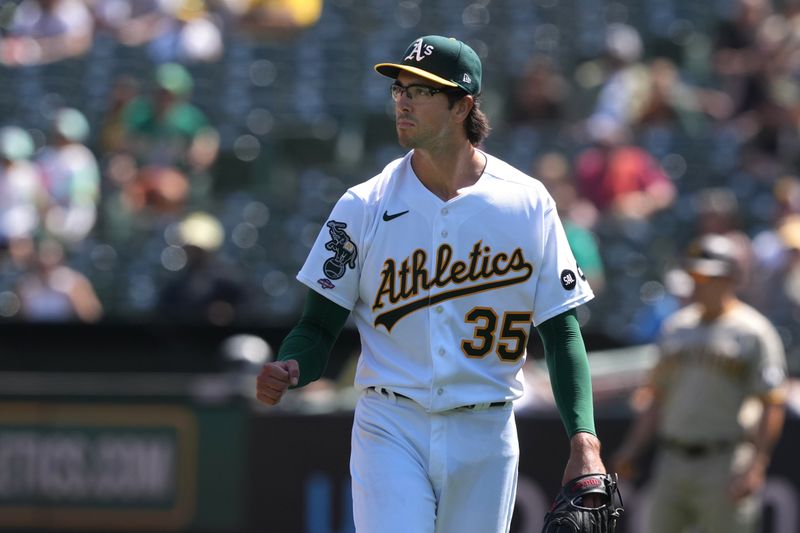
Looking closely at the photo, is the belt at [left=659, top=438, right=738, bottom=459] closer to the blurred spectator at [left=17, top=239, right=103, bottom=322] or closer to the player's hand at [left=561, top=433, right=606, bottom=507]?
the player's hand at [left=561, top=433, right=606, bottom=507]

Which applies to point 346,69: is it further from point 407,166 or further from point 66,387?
point 407,166

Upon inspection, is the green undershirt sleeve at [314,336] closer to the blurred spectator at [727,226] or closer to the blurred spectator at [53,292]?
the blurred spectator at [727,226]

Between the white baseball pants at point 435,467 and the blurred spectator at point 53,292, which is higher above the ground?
the white baseball pants at point 435,467

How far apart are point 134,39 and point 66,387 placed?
551 centimetres

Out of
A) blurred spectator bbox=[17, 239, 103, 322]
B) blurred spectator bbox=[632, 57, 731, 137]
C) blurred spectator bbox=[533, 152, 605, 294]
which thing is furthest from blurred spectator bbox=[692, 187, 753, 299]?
blurred spectator bbox=[17, 239, 103, 322]

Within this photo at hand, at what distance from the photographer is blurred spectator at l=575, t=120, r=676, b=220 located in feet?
38.5

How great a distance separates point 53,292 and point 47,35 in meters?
4.10

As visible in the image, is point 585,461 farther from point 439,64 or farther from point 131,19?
point 131,19

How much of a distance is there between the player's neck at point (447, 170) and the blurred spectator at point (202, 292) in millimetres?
6397

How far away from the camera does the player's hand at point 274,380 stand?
4.04m

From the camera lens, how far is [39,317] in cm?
1105

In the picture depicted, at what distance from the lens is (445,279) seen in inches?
170

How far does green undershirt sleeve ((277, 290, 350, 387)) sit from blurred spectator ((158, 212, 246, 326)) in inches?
250

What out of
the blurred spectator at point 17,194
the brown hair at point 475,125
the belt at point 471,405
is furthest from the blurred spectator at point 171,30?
the belt at point 471,405
